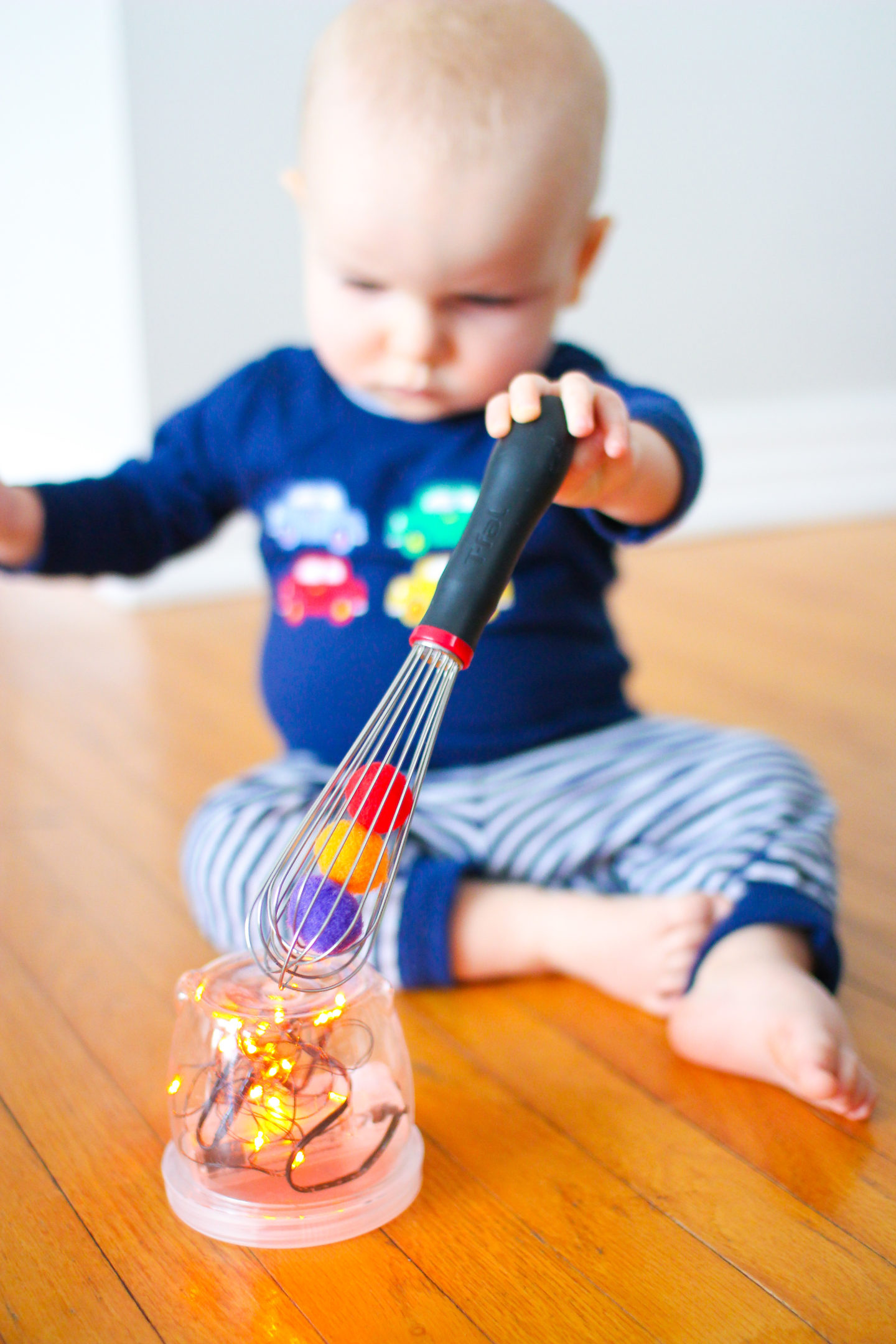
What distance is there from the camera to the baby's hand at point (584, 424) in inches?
19.5

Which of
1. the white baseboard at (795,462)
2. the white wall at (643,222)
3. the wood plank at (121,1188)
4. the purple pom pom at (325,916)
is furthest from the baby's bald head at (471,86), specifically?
the white baseboard at (795,462)

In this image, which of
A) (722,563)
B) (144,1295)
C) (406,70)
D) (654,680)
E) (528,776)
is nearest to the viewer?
(144,1295)

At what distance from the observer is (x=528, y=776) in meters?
0.76

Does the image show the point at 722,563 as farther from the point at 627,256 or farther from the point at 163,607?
the point at 163,607

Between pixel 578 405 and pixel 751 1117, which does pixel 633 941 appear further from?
pixel 578 405

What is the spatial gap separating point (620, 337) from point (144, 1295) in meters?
1.59

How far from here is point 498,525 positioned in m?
0.47

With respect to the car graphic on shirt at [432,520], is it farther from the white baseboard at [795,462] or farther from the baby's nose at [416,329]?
the white baseboard at [795,462]

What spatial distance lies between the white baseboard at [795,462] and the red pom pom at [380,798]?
53.7 inches

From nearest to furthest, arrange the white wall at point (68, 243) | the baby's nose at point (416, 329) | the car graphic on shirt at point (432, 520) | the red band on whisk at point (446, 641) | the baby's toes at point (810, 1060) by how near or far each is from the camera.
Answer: the red band on whisk at point (446, 641), the baby's toes at point (810, 1060), the baby's nose at point (416, 329), the car graphic on shirt at point (432, 520), the white wall at point (68, 243)

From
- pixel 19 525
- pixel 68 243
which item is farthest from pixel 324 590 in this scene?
pixel 68 243

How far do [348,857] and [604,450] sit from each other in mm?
193

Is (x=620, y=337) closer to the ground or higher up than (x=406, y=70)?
closer to the ground

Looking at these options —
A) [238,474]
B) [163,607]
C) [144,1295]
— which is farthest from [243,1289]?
[163,607]
